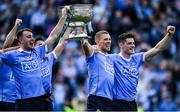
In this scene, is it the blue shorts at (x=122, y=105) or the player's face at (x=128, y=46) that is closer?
the blue shorts at (x=122, y=105)

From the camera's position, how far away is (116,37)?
78.3 feet

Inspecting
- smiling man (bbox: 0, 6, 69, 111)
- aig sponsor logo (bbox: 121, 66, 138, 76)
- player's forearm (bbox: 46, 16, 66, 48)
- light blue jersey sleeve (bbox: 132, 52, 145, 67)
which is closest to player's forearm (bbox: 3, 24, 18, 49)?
smiling man (bbox: 0, 6, 69, 111)

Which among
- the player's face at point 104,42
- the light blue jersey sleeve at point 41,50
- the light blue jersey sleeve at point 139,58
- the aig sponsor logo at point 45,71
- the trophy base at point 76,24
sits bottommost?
the aig sponsor logo at point 45,71

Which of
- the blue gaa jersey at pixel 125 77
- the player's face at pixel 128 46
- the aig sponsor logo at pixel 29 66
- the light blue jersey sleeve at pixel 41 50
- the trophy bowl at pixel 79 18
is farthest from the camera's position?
the player's face at pixel 128 46

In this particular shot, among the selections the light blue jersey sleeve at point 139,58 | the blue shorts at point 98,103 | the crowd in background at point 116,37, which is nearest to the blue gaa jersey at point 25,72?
the blue shorts at point 98,103

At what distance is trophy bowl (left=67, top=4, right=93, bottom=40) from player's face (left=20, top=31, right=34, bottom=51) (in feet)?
2.16

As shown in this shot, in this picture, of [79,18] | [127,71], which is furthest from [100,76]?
[79,18]

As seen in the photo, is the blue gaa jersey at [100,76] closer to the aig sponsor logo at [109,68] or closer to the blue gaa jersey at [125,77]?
the aig sponsor logo at [109,68]

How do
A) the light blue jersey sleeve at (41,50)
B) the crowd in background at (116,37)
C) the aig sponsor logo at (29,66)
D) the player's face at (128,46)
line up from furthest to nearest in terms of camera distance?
the crowd in background at (116,37)
the player's face at (128,46)
the light blue jersey sleeve at (41,50)
the aig sponsor logo at (29,66)

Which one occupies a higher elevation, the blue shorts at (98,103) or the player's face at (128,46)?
the player's face at (128,46)

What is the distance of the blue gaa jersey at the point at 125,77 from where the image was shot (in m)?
15.2

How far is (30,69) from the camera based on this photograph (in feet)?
46.8

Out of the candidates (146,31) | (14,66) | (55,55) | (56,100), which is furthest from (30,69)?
(146,31)

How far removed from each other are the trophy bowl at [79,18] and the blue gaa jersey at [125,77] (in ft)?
3.85
